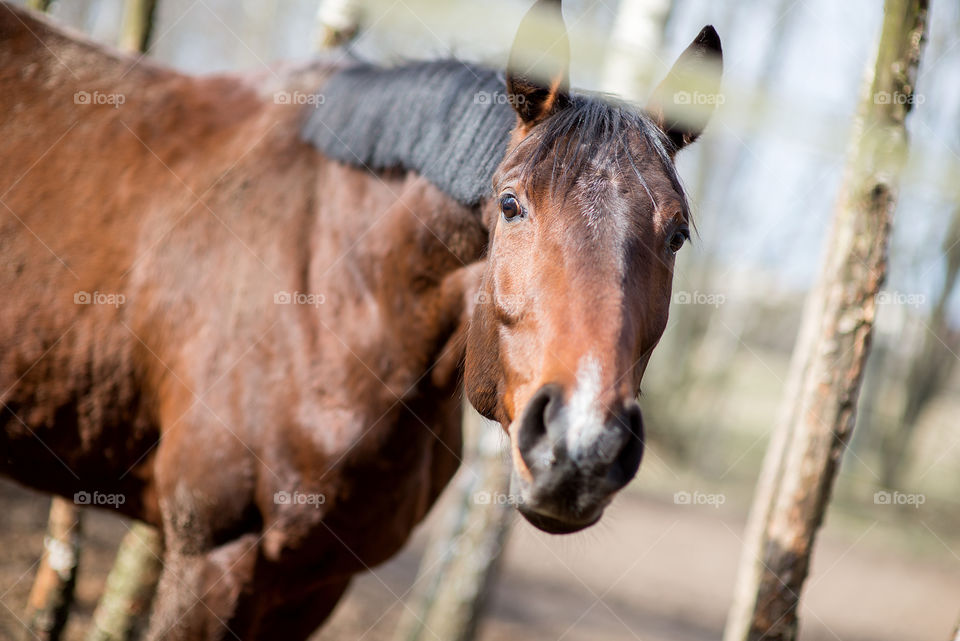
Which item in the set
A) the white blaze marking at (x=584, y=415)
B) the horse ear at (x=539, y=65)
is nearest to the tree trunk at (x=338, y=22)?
the horse ear at (x=539, y=65)

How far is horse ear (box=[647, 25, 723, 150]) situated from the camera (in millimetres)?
2324

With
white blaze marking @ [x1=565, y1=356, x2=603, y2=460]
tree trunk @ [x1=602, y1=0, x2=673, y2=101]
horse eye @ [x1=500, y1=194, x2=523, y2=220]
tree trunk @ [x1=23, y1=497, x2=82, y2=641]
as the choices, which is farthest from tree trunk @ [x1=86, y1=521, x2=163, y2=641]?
tree trunk @ [x1=602, y1=0, x2=673, y2=101]

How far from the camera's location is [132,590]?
151 inches

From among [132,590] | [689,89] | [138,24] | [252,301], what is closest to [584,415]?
[689,89]

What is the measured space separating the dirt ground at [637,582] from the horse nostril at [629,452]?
83cm

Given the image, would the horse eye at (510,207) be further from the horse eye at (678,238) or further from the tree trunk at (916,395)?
the tree trunk at (916,395)

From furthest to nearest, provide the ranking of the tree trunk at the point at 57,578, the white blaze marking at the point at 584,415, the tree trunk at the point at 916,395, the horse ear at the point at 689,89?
the tree trunk at the point at 916,395 → the tree trunk at the point at 57,578 → the horse ear at the point at 689,89 → the white blaze marking at the point at 584,415

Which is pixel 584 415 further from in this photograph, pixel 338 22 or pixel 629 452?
pixel 338 22

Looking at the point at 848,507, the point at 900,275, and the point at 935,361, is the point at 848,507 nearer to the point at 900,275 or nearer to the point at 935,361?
the point at 935,361

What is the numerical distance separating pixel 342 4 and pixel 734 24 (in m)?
12.0

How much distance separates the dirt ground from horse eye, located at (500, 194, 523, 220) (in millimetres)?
1160

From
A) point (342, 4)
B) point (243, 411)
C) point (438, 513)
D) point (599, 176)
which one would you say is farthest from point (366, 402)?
point (438, 513)

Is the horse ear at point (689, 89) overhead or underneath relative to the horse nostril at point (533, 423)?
overhead

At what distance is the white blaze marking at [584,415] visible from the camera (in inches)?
60.0
